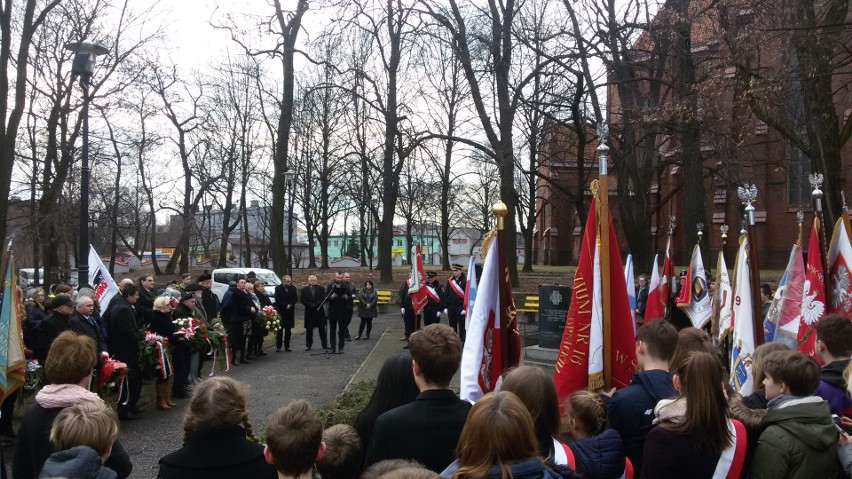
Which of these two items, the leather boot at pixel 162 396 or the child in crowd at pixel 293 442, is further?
the leather boot at pixel 162 396

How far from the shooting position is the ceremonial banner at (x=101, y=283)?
968 cm

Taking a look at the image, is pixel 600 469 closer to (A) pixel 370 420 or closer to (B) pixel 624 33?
(A) pixel 370 420

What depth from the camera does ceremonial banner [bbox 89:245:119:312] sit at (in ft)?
31.8

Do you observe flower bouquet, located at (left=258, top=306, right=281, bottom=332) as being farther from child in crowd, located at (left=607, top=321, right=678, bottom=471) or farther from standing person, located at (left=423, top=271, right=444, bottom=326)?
child in crowd, located at (left=607, top=321, right=678, bottom=471)

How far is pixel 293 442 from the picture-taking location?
2.67 metres

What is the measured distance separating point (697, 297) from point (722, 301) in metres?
1.05

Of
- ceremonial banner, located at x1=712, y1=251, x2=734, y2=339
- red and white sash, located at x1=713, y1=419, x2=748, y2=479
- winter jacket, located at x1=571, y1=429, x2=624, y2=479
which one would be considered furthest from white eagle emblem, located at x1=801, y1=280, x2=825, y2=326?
winter jacket, located at x1=571, y1=429, x2=624, y2=479

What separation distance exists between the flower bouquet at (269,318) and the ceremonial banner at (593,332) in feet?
34.2

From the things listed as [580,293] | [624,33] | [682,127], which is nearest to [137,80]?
[624,33]

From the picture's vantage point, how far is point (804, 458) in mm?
3014

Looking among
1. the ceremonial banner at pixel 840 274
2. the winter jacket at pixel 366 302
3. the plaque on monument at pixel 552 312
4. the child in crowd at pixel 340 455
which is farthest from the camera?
the winter jacket at pixel 366 302

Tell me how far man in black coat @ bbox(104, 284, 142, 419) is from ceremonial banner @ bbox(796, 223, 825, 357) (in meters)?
7.76

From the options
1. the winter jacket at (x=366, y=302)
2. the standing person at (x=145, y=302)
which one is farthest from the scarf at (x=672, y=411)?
the winter jacket at (x=366, y=302)

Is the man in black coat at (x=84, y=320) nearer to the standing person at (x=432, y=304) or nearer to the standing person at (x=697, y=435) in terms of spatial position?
the standing person at (x=697, y=435)
